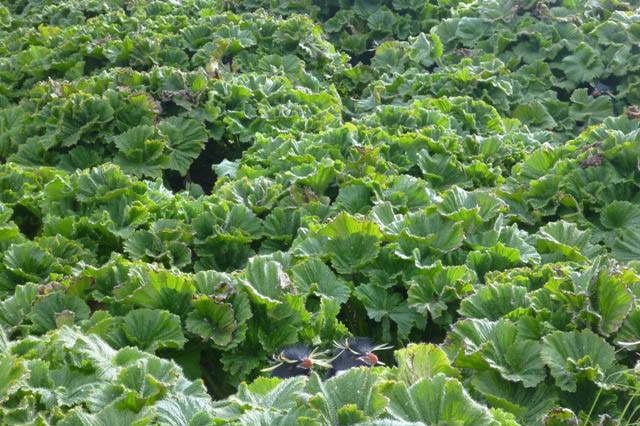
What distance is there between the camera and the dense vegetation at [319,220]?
7.38ft

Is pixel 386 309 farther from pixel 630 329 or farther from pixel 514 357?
pixel 630 329

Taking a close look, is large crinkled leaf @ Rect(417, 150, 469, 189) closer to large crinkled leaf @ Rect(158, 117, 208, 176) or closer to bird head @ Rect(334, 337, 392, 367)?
large crinkled leaf @ Rect(158, 117, 208, 176)

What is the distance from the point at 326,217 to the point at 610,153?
133cm

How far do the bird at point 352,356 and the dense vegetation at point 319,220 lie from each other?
0.39ft

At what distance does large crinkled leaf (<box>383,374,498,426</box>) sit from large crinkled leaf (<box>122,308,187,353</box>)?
900 mm

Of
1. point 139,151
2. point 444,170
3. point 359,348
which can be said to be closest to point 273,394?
point 359,348

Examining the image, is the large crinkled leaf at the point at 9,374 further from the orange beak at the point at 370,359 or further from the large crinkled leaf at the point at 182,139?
the large crinkled leaf at the point at 182,139

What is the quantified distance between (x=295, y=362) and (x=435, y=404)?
2.21 ft

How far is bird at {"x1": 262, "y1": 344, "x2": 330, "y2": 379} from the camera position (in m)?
2.52

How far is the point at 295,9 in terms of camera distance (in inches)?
296

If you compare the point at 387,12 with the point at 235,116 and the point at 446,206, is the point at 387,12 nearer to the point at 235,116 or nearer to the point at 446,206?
the point at 235,116

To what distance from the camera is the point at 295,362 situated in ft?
8.38

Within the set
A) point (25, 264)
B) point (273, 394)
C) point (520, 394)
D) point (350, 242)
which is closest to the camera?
point (273, 394)

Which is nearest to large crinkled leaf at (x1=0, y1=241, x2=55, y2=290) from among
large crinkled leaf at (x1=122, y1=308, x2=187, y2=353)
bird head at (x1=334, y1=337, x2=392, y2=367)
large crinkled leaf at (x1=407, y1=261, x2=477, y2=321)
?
large crinkled leaf at (x1=122, y1=308, x2=187, y2=353)
